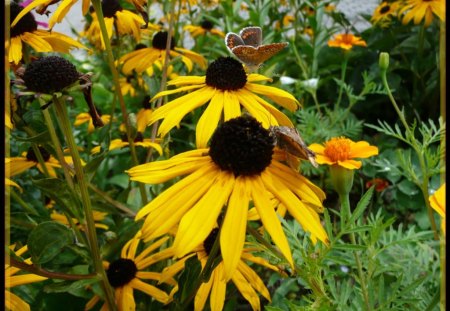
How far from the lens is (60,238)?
69 centimetres

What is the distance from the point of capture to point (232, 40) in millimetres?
785

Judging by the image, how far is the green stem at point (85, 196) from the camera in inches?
26.4

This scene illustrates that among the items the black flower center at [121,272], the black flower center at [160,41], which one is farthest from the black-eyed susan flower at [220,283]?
the black flower center at [160,41]

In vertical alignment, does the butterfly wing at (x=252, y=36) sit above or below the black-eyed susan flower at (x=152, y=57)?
above

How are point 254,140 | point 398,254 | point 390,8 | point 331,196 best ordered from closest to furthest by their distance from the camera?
point 254,140 < point 398,254 < point 331,196 < point 390,8

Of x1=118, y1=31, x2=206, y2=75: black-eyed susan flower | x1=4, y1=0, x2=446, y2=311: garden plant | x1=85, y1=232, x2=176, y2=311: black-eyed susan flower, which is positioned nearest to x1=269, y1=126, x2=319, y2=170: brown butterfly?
x1=4, y1=0, x2=446, y2=311: garden plant

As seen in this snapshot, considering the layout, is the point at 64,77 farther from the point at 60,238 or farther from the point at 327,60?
the point at 327,60

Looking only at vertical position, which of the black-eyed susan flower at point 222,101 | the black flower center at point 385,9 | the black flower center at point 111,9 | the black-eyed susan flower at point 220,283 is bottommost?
the black-eyed susan flower at point 220,283

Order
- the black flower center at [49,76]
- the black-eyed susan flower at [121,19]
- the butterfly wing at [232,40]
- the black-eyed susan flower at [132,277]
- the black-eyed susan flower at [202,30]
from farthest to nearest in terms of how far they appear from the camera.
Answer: the black-eyed susan flower at [202,30] < the black-eyed susan flower at [121,19] < the black-eyed susan flower at [132,277] < the butterfly wing at [232,40] < the black flower center at [49,76]

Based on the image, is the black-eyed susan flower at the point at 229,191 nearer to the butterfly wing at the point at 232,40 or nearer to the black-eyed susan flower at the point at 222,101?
the black-eyed susan flower at the point at 222,101

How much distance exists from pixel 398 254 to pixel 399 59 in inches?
57.8

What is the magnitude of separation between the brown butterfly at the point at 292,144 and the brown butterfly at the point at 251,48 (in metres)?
0.17

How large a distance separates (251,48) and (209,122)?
0.42 feet

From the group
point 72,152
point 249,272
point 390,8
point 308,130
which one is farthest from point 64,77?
point 390,8
